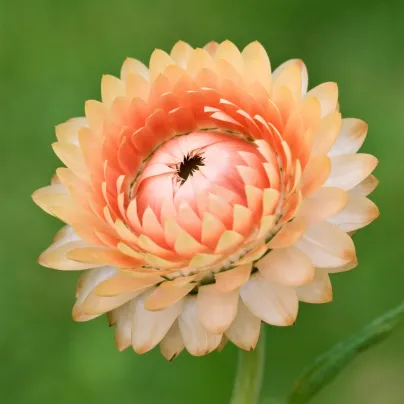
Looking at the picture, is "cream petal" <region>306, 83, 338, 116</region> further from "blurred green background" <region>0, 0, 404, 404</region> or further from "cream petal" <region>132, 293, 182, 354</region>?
"blurred green background" <region>0, 0, 404, 404</region>

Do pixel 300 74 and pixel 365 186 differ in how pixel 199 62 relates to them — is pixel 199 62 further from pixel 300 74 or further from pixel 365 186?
pixel 365 186

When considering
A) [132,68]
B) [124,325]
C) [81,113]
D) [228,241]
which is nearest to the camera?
[228,241]

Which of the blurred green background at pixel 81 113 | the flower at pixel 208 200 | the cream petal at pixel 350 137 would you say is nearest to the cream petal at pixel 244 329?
the flower at pixel 208 200

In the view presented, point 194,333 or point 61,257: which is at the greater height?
point 61,257

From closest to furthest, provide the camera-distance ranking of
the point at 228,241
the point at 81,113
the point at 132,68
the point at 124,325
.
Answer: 1. the point at 228,241
2. the point at 124,325
3. the point at 132,68
4. the point at 81,113

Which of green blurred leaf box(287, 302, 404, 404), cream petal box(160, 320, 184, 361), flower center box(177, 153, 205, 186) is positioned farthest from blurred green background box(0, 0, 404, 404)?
flower center box(177, 153, 205, 186)

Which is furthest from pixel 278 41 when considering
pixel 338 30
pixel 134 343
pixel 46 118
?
pixel 134 343

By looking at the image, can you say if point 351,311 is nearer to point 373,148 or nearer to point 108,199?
point 373,148

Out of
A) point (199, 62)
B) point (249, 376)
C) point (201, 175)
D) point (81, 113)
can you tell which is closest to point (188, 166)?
point (201, 175)
